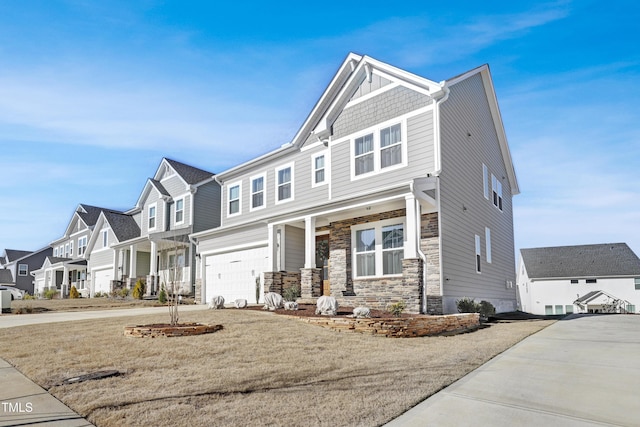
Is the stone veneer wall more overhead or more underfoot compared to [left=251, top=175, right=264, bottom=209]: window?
more underfoot

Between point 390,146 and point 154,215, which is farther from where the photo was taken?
point 154,215

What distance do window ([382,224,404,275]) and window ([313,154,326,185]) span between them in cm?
370

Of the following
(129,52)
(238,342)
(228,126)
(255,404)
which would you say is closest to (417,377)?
(255,404)

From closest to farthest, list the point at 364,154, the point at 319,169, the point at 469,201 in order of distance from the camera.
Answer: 1. the point at 364,154
2. the point at 469,201
3. the point at 319,169

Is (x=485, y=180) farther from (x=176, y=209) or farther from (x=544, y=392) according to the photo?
(x=176, y=209)

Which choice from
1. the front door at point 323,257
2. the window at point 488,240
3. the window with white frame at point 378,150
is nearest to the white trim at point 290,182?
the front door at point 323,257

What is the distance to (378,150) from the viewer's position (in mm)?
15289

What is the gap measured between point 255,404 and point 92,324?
8357 millimetres

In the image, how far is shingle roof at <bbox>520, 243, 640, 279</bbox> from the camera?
36.7 metres

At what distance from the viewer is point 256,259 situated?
18641 millimetres

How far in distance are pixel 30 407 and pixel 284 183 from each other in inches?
582

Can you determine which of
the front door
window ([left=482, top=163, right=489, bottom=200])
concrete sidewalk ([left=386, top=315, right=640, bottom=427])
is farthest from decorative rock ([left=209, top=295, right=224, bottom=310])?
window ([left=482, top=163, right=489, bottom=200])

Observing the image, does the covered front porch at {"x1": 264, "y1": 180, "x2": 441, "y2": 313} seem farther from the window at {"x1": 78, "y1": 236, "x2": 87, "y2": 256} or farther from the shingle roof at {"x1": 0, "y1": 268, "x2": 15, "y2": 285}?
the shingle roof at {"x1": 0, "y1": 268, "x2": 15, "y2": 285}

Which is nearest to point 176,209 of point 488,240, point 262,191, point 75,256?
point 262,191
